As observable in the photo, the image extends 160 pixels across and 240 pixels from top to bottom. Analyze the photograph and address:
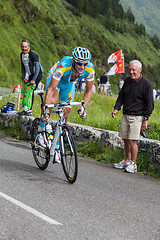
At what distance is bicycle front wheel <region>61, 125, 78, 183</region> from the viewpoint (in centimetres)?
585

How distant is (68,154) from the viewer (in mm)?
5977

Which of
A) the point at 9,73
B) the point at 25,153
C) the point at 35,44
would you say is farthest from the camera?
the point at 35,44

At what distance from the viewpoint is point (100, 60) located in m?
83.1

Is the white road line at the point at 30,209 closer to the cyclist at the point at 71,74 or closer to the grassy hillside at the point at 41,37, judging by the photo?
the cyclist at the point at 71,74

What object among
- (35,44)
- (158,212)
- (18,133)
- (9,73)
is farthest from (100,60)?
(158,212)

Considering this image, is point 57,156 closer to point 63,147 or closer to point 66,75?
point 63,147

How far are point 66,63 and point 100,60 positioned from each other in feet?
254

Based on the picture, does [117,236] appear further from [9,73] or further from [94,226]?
[9,73]

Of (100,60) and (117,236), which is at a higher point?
(100,60)

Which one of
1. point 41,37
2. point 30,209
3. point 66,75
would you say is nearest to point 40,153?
point 66,75

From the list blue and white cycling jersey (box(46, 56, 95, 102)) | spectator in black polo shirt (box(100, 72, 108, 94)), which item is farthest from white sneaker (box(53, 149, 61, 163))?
spectator in black polo shirt (box(100, 72, 108, 94))

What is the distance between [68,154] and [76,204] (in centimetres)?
111

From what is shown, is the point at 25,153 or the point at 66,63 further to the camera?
the point at 25,153

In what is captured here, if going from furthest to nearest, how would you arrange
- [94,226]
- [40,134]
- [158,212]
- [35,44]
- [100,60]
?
[100,60] < [35,44] < [40,134] < [158,212] < [94,226]
